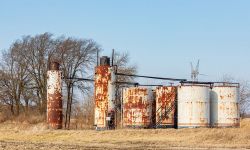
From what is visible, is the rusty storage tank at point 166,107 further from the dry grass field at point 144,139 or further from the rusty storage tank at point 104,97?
the dry grass field at point 144,139

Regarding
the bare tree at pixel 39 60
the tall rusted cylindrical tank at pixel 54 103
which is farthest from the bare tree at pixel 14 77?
the tall rusted cylindrical tank at pixel 54 103

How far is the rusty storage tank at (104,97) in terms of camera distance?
158ft

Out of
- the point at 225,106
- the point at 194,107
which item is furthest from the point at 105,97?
the point at 225,106

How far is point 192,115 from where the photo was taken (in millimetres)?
46656

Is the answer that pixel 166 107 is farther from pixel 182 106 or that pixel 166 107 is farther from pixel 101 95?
pixel 101 95

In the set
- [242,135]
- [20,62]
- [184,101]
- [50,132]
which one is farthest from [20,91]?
[242,135]

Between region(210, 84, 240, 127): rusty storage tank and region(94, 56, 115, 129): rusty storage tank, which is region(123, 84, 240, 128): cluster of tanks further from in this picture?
region(94, 56, 115, 129): rusty storage tank

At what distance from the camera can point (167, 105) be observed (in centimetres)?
4878

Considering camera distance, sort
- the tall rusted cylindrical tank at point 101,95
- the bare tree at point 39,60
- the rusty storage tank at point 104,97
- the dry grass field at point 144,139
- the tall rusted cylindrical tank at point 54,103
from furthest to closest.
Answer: the bare tree at point 39,60 → the tall rusted cylindrical tank at point 54,103 → the tall rusted cylindrical tank at point 101,95 → the rusty storage tank at point 104,97 → the dry grass field at point 144,139

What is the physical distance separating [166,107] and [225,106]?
5384mm

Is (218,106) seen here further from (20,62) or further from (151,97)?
(20,62)

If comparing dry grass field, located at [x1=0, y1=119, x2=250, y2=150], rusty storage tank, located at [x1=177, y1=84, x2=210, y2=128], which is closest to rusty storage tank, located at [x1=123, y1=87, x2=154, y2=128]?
rusty storage tank, located at [x1=177, y1=84, x2=210, y2=128]

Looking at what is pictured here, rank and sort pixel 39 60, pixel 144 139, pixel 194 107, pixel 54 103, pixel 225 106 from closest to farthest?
pixel 144 139, pixel 194 107, pixel 225 106, pixel 54 103, pixel 39 60

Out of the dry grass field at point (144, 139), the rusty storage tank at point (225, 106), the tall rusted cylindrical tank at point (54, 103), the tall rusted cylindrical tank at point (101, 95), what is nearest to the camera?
the dry grass field at point (144, 139)
